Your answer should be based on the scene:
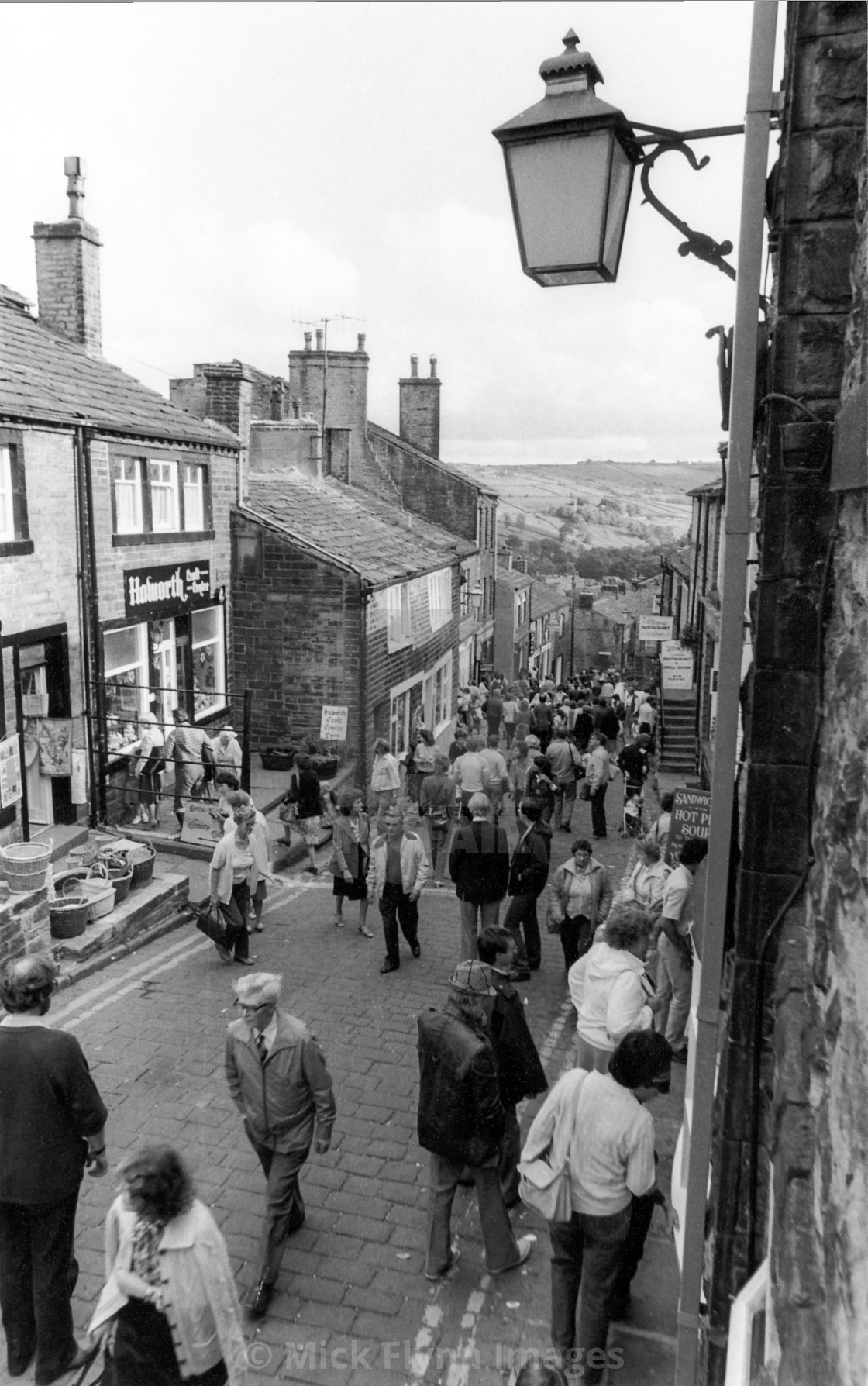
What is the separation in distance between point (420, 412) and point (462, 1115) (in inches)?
1413

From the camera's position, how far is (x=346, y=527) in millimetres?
22641

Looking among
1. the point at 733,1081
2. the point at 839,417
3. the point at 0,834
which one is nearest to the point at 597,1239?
the point at 733,1081

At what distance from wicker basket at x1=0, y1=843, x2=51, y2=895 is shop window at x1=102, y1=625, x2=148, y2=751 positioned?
488 centimetres

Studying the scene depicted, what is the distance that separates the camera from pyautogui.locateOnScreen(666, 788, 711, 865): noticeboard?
799cm

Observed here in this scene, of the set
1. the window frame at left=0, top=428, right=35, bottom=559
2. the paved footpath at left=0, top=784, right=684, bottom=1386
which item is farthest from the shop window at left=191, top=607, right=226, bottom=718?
the paved footpath at left=0, top=784, right=684, bottom=1386

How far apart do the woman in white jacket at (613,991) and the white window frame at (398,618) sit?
14.7 meters

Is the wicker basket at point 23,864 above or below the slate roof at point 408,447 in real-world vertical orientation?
below

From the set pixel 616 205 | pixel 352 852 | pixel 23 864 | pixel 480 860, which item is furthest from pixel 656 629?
pixel 616 205

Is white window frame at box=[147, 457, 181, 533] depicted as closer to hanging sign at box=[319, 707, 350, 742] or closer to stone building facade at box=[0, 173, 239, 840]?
stone building facade at box=[0, 173, 239, 840]

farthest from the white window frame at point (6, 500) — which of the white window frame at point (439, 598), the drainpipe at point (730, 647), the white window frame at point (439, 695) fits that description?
the white window frame at point (439, 695)

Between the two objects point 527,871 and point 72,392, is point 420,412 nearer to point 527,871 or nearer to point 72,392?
point 72,392

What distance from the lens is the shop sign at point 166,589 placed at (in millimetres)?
14523

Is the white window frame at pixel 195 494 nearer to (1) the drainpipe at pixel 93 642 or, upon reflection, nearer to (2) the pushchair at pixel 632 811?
(1) the drainpipe at pixel 93 642

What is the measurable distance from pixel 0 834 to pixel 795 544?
32.9ft
